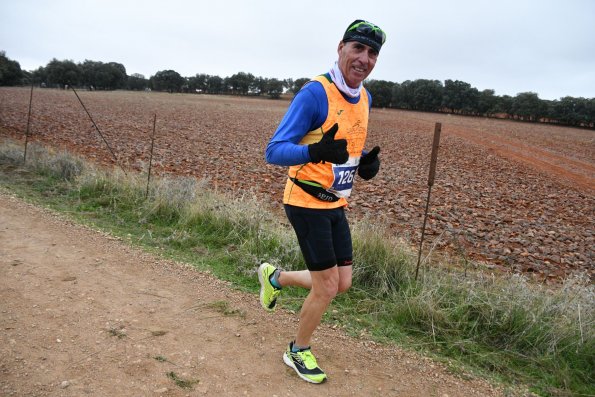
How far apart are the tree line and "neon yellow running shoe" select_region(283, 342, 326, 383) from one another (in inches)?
1846

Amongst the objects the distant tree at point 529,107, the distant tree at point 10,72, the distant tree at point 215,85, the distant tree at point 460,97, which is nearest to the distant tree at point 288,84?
the distant tree at point 215,85

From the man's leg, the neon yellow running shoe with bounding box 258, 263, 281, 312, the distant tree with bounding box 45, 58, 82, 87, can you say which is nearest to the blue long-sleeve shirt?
the man's leg

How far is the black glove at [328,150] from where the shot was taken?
2.54 metres

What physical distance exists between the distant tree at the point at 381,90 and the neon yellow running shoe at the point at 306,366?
82.1 m

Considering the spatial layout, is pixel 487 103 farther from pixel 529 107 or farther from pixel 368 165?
pixel 368 165

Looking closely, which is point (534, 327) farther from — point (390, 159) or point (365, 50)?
point (390, 159)

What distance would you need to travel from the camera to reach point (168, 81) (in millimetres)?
101750

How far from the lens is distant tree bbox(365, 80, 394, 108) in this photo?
82.2 meters

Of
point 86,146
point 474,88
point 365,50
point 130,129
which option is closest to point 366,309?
point 365,50

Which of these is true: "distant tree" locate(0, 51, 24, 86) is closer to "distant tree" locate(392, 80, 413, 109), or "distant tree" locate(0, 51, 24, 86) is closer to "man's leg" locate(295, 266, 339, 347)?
"distant tree" locate(392, 80, 413, 109)

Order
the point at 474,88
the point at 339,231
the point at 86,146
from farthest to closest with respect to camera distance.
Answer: the point at 474,88, the point at 86,146, the point at 339,231

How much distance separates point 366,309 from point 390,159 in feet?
47.1

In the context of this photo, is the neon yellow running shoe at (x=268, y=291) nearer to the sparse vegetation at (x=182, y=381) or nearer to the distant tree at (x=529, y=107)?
the sparse vegetation at (x=182, y=381)

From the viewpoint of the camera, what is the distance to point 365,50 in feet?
9.27
